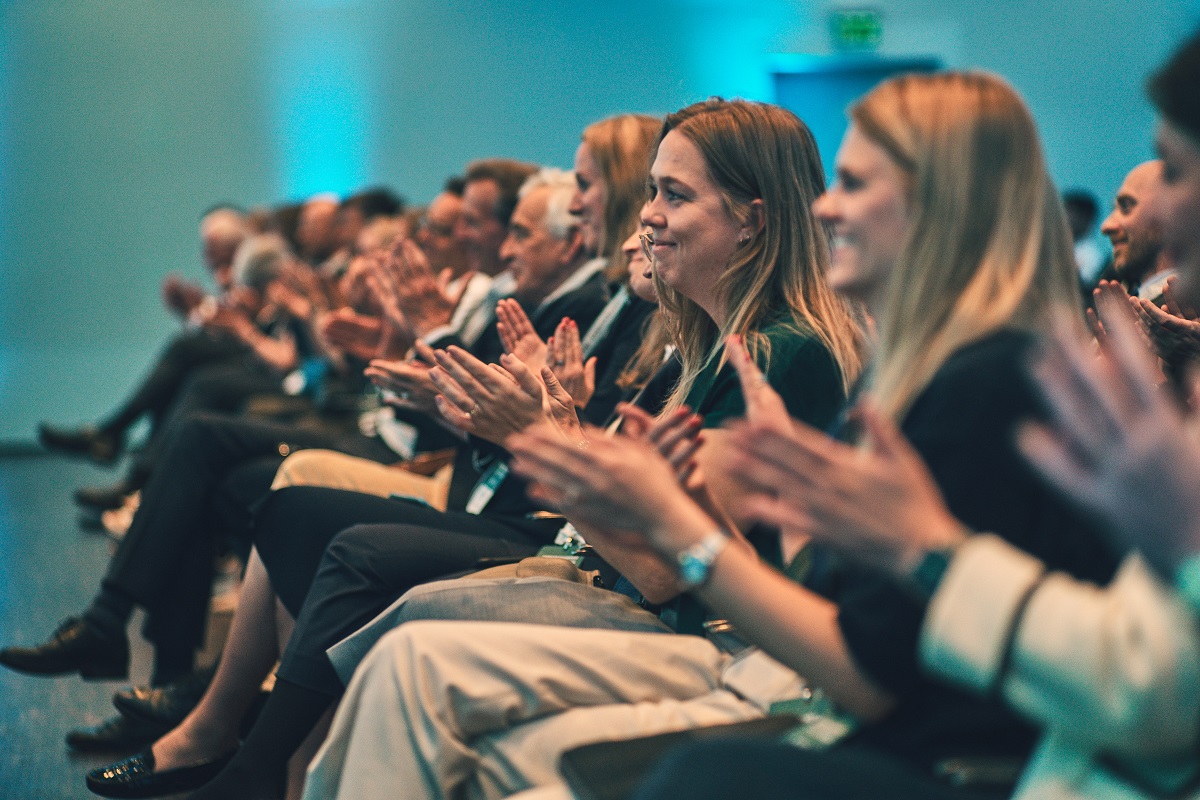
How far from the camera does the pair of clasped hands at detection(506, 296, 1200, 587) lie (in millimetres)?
1030

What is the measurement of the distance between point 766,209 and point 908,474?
108 centimetres

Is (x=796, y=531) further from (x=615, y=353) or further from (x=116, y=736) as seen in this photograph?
(x=116, y=736)

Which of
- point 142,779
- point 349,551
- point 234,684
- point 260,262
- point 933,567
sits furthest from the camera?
point 260,262

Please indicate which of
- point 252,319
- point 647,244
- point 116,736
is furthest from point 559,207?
point 252,319

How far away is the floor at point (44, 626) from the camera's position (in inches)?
101

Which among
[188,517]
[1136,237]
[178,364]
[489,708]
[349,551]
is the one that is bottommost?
[178,364]

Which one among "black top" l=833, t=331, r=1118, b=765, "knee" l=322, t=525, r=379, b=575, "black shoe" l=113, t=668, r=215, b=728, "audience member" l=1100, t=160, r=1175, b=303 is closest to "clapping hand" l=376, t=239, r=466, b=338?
"black shoe" l=113, t=668, r=215, b=728

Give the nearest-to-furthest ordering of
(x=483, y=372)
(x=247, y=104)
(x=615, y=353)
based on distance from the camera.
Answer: (x=483, y=372)
(x=615, y=353)
(x=247, y=104)

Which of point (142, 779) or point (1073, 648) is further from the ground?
point (1073, 648)

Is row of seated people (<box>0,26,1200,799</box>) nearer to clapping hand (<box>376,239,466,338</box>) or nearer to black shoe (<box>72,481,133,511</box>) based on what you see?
clapping hand (<box>376,239,466,338</box>)

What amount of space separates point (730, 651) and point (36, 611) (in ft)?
9.00

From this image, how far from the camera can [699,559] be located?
1329mm

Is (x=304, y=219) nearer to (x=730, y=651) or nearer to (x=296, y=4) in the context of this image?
(x=296, y=4)

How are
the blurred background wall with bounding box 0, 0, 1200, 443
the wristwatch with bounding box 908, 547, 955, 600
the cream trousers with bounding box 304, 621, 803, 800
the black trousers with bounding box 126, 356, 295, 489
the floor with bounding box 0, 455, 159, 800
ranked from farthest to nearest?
1. the blurred background wall with bounding box 0, 0, 1200, 443
2. the black trousers with bounding box 126, 356, 295, 489
3. the floor with bounding box 0, 455, 159, 800
4. the cream trousers with bounding box 304, 621, 803, 800
5. the wristwatch with bounding box 908, 547, 955, 600
